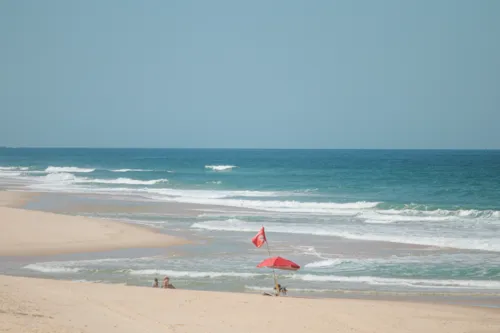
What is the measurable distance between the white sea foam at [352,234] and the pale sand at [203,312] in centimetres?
933

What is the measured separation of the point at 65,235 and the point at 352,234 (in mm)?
11406

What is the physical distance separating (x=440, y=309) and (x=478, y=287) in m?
2.96

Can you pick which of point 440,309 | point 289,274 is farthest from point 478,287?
point 289,274

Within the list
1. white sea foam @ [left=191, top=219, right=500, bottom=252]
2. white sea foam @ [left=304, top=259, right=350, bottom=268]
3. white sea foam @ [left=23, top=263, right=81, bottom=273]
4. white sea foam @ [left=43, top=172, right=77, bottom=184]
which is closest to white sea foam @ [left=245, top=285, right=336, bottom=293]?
white sea foam @ [left=304, top=259, right=350, bottom=268]

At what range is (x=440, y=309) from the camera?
1327 centimetres

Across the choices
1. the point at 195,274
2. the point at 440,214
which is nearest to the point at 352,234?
the point at 440,214

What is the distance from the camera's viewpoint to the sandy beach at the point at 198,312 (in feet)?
34.9

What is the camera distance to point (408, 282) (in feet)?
53.1

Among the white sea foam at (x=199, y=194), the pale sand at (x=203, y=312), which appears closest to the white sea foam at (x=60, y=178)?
the white sea foam at (x=199, y=194)

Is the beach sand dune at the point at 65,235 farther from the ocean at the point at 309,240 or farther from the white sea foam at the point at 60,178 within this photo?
the white sea foam at the point at 60,178

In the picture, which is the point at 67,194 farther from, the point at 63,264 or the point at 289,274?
the point at 289,274

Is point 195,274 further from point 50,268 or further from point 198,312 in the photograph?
point 198,312

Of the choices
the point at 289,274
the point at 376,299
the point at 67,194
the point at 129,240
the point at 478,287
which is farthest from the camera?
the point at 67,194

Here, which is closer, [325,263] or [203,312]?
[203,312]
